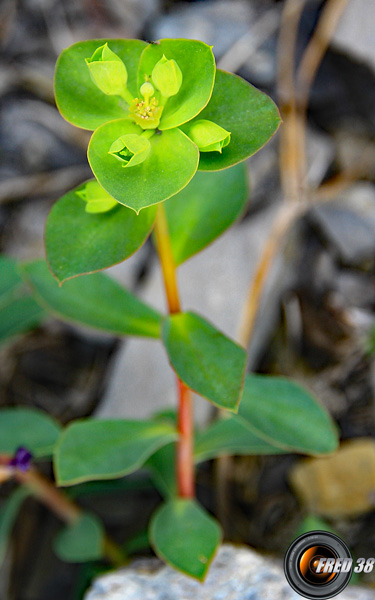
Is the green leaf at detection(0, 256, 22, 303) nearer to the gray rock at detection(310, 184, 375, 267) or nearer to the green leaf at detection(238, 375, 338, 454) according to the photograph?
the green leaf at detection(238, 375, 338, 454)

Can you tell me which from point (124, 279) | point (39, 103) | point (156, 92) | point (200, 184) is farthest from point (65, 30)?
point (156, 92)

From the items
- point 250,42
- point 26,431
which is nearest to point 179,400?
point 26,431

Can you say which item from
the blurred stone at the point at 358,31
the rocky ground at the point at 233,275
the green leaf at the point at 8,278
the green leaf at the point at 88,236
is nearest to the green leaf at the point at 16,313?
the green leaf at the point at 8,278

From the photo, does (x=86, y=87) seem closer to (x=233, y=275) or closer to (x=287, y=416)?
(x=287, y=416)

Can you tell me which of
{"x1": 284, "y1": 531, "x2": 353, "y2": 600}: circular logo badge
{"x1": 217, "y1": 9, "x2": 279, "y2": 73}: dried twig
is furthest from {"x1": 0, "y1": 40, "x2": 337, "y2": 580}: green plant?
{"x1": 217, "y1": 9, "x2": 279, "y2": 73}: dried twig

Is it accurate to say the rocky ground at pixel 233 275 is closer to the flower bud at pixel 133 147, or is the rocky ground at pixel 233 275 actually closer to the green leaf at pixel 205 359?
the green leaf at pixel 205 359

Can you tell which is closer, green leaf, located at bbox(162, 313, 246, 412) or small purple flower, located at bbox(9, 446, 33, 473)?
green leaf, located at bbox(162, 313, 246, 412)
